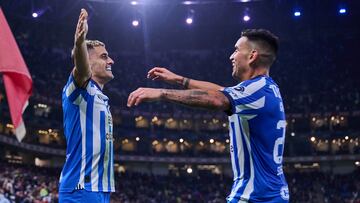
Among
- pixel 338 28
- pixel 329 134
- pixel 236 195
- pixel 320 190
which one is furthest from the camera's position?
pixel 338 28

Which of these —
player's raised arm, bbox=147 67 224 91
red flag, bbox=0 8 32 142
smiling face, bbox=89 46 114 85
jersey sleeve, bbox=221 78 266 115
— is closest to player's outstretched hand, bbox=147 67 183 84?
Answer: player's raised arm, bbox=147 67 224 91

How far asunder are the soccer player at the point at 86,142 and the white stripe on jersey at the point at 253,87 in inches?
79.0

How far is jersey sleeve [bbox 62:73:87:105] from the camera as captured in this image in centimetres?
596

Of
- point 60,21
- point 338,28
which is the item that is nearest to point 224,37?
point 338,28

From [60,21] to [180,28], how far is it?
14.4m

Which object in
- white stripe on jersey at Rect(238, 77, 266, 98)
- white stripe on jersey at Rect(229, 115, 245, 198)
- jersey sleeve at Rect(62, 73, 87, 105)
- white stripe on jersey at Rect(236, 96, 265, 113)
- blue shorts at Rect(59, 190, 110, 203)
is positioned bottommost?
blue shorts at Rect(59, 190, 110, 203)

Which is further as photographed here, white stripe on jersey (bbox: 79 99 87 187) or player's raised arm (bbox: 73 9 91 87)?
white stripe on jersey (bbox: 79 99 87 187)

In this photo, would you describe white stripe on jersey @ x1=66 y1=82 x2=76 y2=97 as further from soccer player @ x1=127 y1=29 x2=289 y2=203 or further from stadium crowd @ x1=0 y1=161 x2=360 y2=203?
stadium crowd @ x1=0 y1=161 x2=360 y2=203

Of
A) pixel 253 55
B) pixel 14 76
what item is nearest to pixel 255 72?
pixel 253 55

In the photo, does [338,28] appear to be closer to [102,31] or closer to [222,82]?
[222,82]

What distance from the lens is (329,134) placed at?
2360 inches

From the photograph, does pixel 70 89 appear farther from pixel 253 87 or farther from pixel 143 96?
pixel 253 87

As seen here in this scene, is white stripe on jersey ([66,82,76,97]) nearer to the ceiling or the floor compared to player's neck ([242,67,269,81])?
nearer to the ceiling

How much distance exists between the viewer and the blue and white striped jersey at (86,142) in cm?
591
